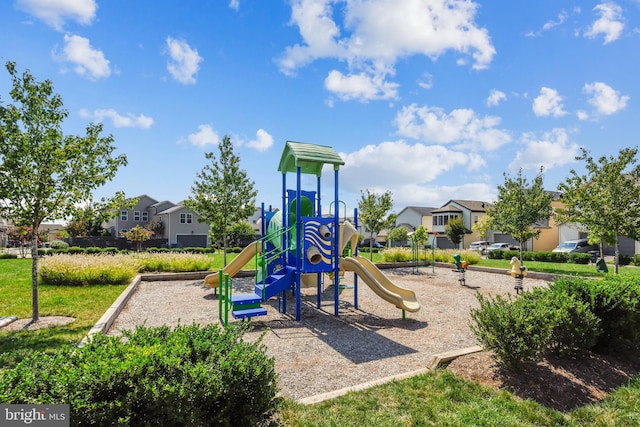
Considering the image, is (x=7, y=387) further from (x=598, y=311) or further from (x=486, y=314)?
(x=598, y=311)

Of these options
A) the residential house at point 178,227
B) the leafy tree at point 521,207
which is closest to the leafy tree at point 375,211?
the leafy tree at point 521,207

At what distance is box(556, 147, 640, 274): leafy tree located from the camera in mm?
15578

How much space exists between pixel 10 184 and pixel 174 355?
23.6 feet

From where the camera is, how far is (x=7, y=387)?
8.45ft

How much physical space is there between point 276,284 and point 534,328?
19.6ft

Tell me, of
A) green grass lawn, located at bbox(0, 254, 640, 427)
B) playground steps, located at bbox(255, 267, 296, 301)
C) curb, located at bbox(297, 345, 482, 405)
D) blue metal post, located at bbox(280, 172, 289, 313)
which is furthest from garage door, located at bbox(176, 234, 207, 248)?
curb, located at bbox(297, 345, 482, 405)

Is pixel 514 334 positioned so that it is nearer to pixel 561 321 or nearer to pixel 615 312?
pixel 561 321

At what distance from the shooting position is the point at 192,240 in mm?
48688

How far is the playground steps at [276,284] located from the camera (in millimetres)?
9062

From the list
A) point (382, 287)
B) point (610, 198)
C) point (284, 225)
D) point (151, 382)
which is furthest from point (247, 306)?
point (610, 198)

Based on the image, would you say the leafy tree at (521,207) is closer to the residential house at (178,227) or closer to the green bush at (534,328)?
the green bush at (534,328)

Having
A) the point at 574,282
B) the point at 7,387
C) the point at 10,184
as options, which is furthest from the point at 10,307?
the point at 574,282

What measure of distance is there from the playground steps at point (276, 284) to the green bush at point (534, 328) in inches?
204

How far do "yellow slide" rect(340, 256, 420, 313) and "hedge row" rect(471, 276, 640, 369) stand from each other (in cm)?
351
